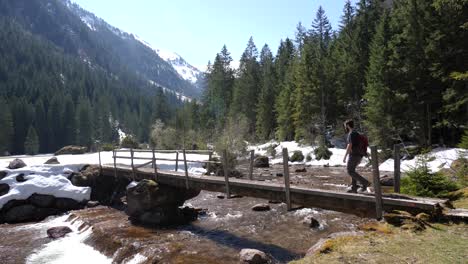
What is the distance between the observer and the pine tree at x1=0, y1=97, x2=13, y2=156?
243 ft

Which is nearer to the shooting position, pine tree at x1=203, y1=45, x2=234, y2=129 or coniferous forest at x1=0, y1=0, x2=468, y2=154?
coniferous forest at x1=0, y1=0, x2=468, y2=154

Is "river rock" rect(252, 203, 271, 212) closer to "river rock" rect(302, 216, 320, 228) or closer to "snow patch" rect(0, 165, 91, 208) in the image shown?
"river rock" rect(302, 216, 320, 228)

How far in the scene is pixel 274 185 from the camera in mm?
11297

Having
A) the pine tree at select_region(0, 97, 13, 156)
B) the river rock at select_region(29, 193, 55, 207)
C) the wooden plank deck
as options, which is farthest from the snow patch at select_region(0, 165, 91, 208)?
the pine tree at select_region(0, 97, 13, 156)

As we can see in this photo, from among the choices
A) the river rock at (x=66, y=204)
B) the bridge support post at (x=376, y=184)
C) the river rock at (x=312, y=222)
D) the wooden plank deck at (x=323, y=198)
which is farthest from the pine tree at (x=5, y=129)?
the bridge support post at (x=376, y=184)

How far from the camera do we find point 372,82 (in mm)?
37625

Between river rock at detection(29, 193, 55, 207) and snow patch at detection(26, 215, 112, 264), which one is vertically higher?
river rock at detection(29, 193, 55, 207)

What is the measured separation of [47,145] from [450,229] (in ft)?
314

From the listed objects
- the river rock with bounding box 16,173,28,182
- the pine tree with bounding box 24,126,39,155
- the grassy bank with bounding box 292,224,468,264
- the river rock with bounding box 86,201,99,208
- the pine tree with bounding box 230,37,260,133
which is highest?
the pine tree with bounding box 230,37,260,133

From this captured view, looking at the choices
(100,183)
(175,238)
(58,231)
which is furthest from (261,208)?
(100,183)

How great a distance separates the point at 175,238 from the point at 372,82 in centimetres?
3087

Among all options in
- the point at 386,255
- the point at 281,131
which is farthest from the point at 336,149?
the point at 386,255

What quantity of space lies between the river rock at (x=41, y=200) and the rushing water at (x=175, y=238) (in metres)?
1.81

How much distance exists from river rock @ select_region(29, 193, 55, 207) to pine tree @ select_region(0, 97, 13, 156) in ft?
214
